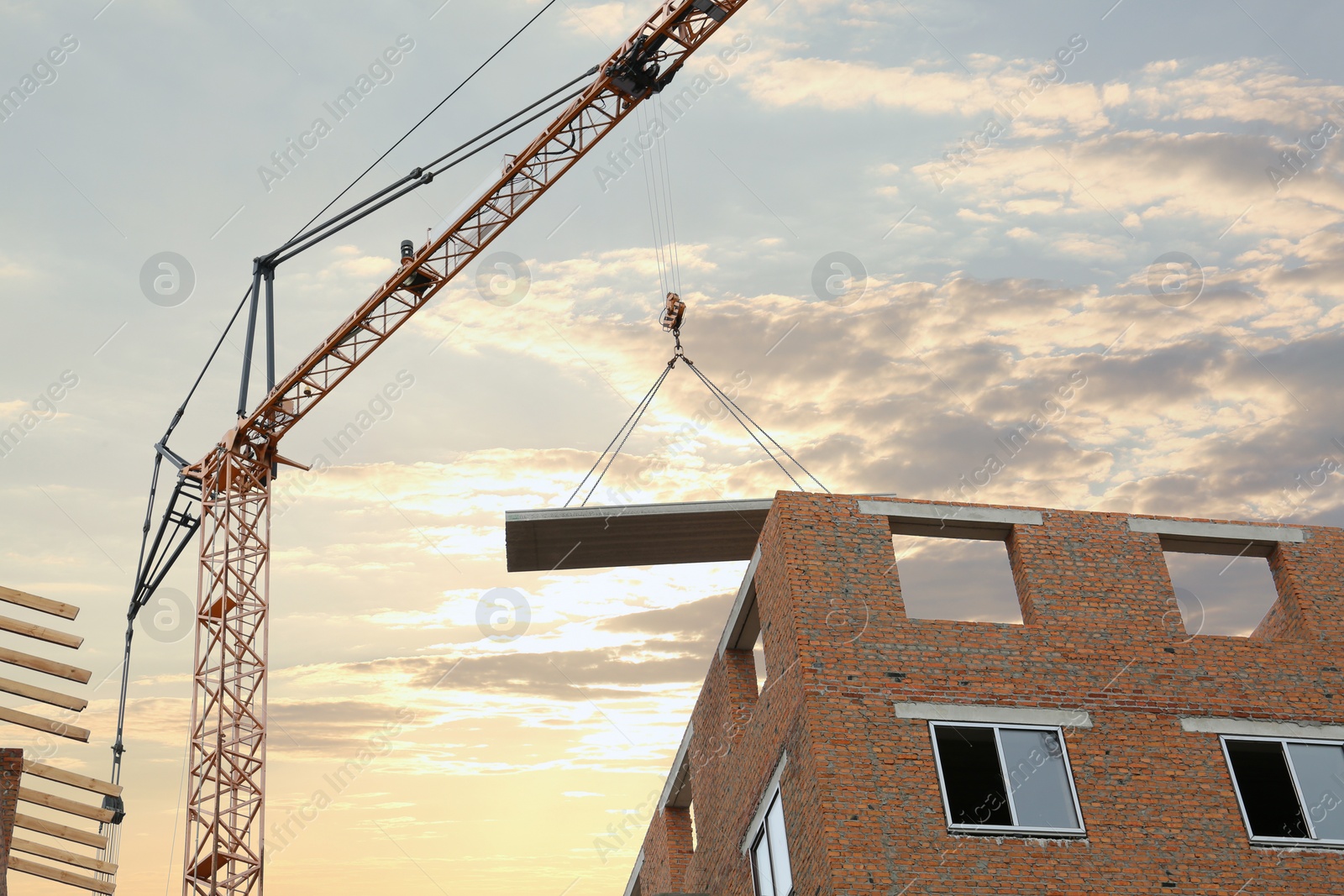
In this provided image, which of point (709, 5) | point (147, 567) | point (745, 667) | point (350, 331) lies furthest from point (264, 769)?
point (709, 5)

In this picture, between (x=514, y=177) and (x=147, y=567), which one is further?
(x=147, y=567)

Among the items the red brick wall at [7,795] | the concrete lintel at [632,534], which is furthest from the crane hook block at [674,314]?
the red brick wall at [7,795]

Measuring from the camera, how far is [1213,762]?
685 inches

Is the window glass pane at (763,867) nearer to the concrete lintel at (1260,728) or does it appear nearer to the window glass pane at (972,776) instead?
the window glass pane at (972,776)

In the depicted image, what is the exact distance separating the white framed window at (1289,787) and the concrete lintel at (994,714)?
2.32 m

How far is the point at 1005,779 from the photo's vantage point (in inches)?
659

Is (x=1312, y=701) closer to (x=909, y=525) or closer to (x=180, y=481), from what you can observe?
(x=909, y=525)

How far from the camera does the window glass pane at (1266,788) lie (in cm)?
1705

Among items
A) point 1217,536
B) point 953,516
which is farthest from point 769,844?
point 1217,536

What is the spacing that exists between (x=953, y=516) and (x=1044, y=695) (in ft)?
9.73

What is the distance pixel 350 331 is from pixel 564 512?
19742 millimetres

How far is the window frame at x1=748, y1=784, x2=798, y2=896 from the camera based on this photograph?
1775cm

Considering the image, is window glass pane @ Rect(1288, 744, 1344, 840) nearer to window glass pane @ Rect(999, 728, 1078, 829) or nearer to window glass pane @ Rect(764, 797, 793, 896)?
window glass pane @ Rect(999, 728, 1078, 829)

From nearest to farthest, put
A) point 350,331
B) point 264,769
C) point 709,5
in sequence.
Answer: point 709,5 → point 264,769 → point 350,331
